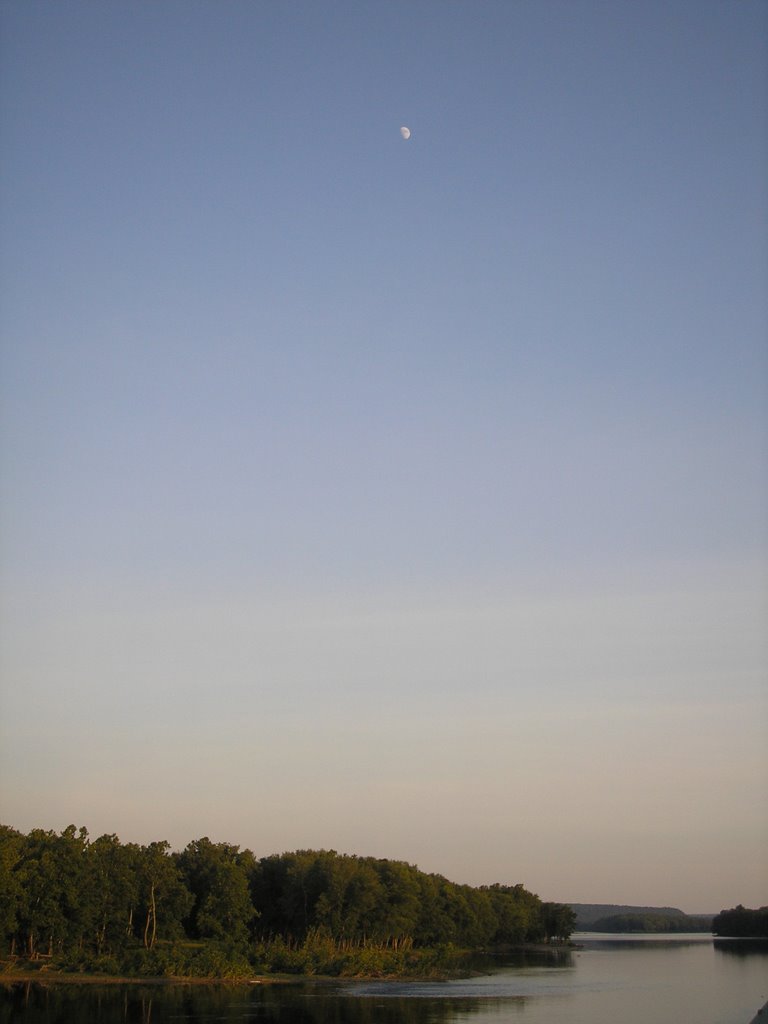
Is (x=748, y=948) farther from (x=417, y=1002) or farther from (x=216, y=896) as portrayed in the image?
(x=417, y=1002)

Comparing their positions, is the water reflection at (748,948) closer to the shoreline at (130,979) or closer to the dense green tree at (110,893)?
the shoreline at (130,979)

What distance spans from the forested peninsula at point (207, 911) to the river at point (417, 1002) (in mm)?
Answer: 4311

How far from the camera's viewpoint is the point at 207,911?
75.4 meters

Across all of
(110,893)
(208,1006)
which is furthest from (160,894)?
(208,1006)

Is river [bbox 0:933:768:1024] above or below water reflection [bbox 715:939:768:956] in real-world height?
above

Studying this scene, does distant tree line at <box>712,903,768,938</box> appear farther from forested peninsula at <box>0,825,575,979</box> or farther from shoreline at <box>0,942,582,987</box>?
shoreline at <box>0,942,582,987</box>

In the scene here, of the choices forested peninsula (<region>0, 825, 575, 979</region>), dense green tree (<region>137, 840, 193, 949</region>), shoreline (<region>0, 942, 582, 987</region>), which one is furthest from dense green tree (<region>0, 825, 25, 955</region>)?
dense green tree (<region>137, 840, 193, 949</region>)

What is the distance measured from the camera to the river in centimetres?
4412

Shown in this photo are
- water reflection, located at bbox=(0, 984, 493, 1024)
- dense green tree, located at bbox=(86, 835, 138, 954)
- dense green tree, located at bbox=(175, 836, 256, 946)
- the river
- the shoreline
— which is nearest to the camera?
water reflection, located at bbox=(0, 984, 493, 1024)

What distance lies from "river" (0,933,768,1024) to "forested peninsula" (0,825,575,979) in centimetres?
431

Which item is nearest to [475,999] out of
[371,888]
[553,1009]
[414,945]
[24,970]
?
[553,1009]

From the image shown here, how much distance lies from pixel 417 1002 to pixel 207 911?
28.1 meters

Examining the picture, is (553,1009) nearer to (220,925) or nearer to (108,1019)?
(108,1019)

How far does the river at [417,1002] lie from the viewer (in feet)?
145
